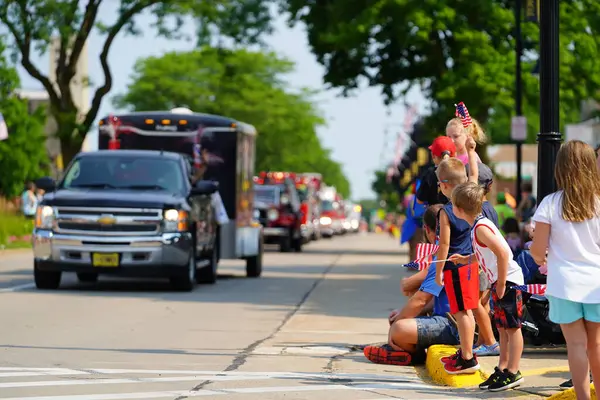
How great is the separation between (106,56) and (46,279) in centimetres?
2238

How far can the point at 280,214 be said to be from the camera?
136 feet

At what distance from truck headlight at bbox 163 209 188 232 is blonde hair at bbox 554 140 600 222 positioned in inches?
459

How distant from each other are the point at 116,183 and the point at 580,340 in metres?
12.6

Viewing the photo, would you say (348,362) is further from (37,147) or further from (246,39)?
(37,147)

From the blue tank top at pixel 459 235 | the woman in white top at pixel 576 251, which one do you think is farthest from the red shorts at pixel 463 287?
the woman in white top at pixel 576 251

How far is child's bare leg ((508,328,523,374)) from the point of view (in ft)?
30.7

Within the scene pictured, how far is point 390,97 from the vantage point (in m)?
39.9

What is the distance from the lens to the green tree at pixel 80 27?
1538 inches

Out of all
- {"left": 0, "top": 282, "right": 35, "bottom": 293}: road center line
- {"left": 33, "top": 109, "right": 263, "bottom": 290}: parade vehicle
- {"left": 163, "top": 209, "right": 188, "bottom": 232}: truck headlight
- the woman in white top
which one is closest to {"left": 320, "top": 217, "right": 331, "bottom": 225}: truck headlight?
{"left": 33, "top": 109, "right": 263, "bottom": 290}: parade vehicle

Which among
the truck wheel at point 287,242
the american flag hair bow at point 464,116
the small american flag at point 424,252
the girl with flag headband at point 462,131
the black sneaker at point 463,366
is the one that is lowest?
the truck wheel at point 287,242

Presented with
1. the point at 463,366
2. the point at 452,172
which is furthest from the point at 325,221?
the point at 463,366

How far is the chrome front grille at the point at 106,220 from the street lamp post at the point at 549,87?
839cm

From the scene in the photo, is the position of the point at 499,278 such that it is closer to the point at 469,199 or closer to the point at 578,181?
the point at 469,199

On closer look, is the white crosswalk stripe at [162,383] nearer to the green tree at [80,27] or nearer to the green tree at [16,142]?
the green tree at [80,27]
